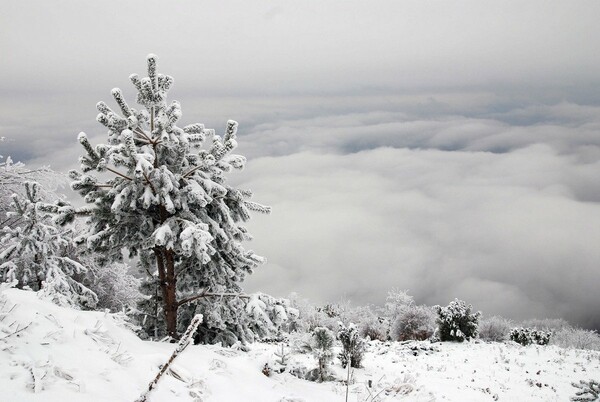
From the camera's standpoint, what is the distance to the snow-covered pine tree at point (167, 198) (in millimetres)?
6891

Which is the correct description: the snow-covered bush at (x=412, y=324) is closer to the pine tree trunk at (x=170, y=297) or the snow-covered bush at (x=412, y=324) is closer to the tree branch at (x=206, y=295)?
the tree branch at (x=206, y=295)

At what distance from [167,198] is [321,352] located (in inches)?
210

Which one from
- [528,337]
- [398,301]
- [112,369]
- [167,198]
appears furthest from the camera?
[398,301]

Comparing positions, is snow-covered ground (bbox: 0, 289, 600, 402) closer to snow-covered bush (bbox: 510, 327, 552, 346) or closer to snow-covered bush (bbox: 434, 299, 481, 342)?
snow-covered bush (bbox: 434, 299, 481, 342)

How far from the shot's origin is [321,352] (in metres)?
9.25

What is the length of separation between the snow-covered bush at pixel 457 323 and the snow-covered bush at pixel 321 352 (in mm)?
10739

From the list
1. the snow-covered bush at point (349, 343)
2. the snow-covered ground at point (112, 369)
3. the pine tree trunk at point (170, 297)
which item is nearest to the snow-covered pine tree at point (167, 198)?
the pine tree trunk at point (170, 297)

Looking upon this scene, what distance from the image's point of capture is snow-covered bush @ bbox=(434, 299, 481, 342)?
61.0ft

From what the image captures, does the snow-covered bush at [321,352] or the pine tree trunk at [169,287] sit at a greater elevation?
the pine tree trunk at [169,287]

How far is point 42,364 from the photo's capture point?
3.46 m

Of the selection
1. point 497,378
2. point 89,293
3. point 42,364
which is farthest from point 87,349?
point 497,378

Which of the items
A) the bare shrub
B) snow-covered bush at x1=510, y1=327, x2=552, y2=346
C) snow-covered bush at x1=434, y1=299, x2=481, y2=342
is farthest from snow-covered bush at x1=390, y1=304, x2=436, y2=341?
the bare shrub

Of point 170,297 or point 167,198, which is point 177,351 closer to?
point 167,198

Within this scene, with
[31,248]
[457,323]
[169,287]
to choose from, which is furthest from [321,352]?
[457,323]
